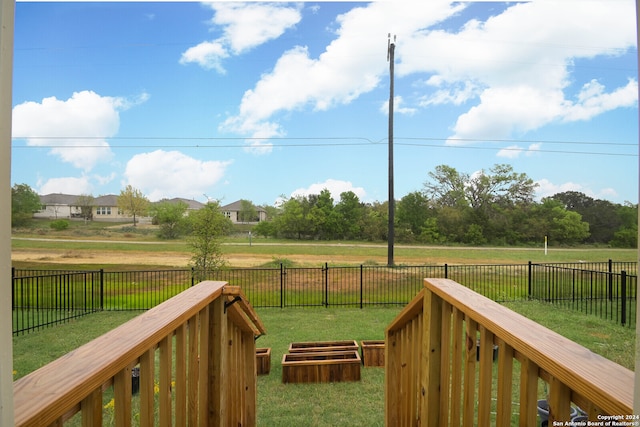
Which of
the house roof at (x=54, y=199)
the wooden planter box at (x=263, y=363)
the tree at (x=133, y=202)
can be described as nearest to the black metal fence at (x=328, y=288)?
the house roof at (x=54, y=199)

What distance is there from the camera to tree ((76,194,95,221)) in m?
9.10

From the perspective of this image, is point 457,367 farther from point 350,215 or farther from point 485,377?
point 350,215

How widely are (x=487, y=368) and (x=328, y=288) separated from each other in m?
8.29

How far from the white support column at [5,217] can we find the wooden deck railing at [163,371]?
0.06 meters

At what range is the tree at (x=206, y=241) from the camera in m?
9.31

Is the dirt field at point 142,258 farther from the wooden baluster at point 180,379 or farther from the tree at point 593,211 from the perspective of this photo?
the wooden baluster at point 180,379

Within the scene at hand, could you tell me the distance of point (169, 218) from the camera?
1714 centimetres

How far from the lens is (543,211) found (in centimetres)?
1366

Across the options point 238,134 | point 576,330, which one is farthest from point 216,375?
point 238,134

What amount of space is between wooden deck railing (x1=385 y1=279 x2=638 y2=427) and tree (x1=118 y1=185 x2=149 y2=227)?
1875cm

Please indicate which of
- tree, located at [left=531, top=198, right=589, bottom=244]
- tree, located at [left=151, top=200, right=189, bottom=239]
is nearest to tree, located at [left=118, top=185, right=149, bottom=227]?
tree, located at [left=151, top=200, right=189, bottom=239]

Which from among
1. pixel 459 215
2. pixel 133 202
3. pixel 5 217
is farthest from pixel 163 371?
pixel 133 202

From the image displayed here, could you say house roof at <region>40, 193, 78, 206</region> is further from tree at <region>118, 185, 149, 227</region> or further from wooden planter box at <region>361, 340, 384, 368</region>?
tree at <region>118, 185, 149, 227</region>

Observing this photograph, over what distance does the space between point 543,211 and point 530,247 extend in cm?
143
